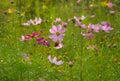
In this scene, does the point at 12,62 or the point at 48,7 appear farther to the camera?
the point at 48,7

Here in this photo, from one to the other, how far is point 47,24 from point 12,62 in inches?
97.5

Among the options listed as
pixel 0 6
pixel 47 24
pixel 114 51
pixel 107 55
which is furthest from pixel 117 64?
pixel 0 6

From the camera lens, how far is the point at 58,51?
12.9 ft

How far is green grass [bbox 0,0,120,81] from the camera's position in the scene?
2539 mm

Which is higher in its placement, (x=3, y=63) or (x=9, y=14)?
(x=3, y=63)

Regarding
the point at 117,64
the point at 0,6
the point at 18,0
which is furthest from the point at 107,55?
the point at 0,6

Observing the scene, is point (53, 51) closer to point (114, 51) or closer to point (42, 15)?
point (114, 51)

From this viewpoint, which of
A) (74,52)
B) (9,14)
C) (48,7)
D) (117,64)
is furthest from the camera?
(48,7)

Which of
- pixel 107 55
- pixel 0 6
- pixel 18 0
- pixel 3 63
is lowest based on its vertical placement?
pixel 0 6

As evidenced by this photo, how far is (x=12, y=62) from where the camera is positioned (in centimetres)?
257

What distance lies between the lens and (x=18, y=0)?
220 inches

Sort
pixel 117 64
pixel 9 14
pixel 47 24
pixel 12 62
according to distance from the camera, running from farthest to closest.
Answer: pixel 9 14
pixel 47 24
pixel 117 64
pixel 12 62

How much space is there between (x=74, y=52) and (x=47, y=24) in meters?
1.19

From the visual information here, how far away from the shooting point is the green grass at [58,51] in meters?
2.54
